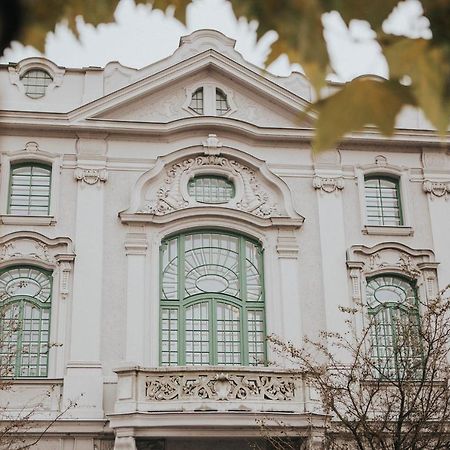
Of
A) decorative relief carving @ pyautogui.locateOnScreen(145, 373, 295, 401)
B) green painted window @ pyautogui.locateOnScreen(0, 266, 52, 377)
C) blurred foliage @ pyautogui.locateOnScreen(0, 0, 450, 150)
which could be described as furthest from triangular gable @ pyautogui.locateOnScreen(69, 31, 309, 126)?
blurred foliage @ pyautogui.locateOnScreen(0, 0, 450, 150)

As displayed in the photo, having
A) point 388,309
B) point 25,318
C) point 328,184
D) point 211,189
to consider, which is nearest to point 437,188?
point 328,184

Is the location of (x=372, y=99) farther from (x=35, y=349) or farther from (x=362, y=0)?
(x=35, y=349)

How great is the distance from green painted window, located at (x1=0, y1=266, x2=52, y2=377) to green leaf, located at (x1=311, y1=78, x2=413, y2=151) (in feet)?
53.7

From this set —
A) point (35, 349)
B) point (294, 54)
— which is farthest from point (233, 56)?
point (294, 54)

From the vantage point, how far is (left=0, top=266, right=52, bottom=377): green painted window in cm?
1939

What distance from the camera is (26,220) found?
20.6 m

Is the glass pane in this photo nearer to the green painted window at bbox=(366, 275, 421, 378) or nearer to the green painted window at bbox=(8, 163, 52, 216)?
the green painted window at bbox=(366, 275, 421, 378)

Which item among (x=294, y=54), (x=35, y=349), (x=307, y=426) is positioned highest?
(x=35, y=349)

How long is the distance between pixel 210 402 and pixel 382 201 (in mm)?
7150

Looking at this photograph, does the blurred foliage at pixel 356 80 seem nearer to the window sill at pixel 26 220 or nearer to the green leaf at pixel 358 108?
the green leaf at pixel 358 108

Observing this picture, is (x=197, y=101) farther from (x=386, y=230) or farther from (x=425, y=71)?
(x=425, y=71)

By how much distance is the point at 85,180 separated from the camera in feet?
69.4

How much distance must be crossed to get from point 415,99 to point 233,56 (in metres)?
20.1

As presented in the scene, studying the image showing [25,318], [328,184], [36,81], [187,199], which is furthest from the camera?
[36,81]
